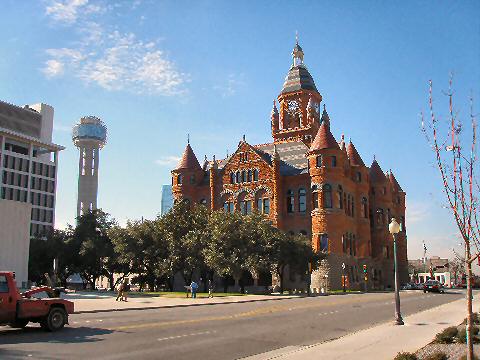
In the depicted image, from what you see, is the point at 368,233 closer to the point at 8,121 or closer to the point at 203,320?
the point at 203,320

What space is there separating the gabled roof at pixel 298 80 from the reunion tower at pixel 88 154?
103165 mm

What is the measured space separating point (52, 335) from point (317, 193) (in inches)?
2206

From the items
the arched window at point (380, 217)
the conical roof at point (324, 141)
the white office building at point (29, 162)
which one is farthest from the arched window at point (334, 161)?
the white office building at point (29, 162)

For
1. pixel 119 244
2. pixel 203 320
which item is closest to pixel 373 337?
pixel 203 320

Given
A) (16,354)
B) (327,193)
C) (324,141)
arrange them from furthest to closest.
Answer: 1. (324,141)
2. (327,193)
3. (16,354)

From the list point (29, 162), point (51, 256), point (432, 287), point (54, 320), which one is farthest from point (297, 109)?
point (54, 320)

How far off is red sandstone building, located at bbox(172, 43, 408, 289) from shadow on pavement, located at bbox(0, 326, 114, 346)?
51703 mm

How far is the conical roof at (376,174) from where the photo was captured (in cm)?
8350

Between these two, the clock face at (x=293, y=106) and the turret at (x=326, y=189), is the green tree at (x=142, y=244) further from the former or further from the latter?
the clock face at (x=293, y=106)

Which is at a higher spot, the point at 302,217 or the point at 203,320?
the point at 302,217

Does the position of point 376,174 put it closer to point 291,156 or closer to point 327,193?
point 291,156

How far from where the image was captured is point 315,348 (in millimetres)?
13383

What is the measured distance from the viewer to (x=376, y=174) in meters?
83.9

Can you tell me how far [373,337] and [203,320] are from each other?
8034 millimetres
